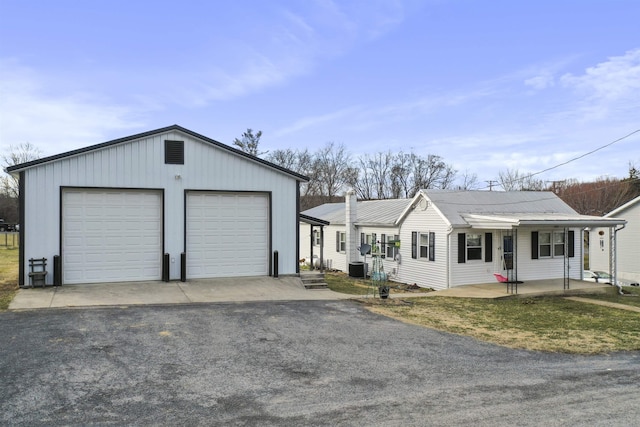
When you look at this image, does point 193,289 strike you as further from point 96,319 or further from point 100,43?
point 100,43

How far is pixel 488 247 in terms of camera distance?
19.0m

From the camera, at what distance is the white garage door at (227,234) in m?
14.6

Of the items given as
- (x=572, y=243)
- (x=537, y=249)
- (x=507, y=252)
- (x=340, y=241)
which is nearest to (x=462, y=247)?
(x=507, y=252)

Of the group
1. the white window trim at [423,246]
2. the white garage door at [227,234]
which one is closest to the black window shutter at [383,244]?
the white window trim at [423,246]

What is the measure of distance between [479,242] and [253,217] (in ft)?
30.3

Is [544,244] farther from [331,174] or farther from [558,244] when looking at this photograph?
[331,174]

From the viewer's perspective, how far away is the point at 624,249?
27406mm

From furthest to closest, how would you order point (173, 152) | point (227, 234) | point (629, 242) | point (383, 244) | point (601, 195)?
point (601, 195) < point (629, 242) < point (383, 244) < point (227, 234) < point (173, 152)

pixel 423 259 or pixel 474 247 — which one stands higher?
pixel 474 247

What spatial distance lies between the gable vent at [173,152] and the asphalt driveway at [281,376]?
19.1 ft

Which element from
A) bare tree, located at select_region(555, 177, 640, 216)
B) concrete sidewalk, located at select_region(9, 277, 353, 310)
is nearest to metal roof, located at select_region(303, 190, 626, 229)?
concrete sidewalk, located at select_region(9, 277, 353, 310)

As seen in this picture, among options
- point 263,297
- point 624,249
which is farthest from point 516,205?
point 263,297

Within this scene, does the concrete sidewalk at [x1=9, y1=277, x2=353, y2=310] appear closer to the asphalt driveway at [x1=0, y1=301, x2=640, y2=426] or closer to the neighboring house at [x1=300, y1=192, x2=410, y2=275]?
the asphalt driveway at [x1=0, y1=301, x2=640, y2=426]

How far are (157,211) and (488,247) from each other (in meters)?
12.6
